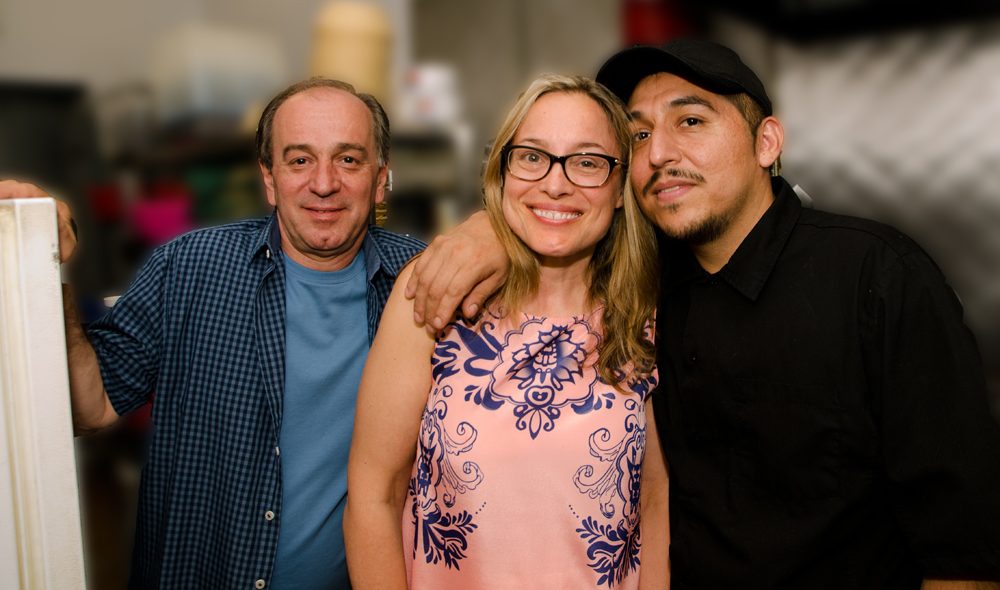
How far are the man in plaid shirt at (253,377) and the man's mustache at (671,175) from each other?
43cm

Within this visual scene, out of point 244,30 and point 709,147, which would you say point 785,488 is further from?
point 244,30

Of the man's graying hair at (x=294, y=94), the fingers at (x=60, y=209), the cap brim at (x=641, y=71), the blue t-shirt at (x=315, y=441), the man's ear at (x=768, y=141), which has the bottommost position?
the blue t-shirt at (x=315, y=441)

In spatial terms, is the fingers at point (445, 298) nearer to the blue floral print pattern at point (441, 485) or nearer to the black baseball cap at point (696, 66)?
the blue floral print pattern at point (441, 485)

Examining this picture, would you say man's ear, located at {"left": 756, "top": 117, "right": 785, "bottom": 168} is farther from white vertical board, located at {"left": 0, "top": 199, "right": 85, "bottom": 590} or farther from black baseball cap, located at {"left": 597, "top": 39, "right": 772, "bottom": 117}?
white vertical board, located at {"left": 0, "top": 199, "right": 85, "bottom": 590}

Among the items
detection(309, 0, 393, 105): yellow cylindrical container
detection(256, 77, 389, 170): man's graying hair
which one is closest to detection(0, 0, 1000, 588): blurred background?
detection(309, 0, 393, 105): yellow cylindrical container

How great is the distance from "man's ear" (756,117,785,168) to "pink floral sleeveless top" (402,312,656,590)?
36 centimetres

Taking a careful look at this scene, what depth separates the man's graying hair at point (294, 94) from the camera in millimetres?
1167

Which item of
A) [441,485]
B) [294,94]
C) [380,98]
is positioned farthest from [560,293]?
[380,98]

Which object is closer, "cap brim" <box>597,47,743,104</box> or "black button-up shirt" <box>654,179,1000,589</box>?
"black button-up shirt" <box>654,179,1000,589</box>

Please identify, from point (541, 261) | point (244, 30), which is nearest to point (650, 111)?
point (541, 261)

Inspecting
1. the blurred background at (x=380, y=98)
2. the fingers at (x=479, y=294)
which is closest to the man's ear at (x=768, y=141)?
the fingers at (x=479, y=294)

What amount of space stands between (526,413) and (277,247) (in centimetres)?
47

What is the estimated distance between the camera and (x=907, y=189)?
204cm

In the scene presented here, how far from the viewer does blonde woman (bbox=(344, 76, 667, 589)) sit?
3.13 feet
